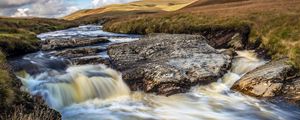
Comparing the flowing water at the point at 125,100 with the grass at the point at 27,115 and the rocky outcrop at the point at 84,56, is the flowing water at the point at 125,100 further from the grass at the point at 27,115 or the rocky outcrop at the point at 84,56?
the grass at the point at 27,115

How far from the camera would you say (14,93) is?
527 inches

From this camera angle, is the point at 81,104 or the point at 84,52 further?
the point at 84,52

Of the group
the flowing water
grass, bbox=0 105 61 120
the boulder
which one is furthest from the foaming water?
the boulder

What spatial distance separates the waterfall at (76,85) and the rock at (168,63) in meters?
0.79

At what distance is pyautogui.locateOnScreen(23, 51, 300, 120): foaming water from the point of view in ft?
57.1

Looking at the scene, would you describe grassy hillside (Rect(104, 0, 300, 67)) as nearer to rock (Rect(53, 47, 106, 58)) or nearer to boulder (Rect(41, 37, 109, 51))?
boulder (Rect(41, 37, 109, 51))

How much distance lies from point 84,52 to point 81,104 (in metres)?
9.22

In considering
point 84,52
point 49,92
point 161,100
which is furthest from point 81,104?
point 84,52

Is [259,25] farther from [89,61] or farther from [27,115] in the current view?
[27,115]

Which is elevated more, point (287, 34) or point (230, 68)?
point (287, 34)

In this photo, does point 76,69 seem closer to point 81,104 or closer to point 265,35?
point 81,104

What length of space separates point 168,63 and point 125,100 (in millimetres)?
4240

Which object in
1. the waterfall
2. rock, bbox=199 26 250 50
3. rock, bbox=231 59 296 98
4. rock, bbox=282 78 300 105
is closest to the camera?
rock, bbox=282 78 300 105

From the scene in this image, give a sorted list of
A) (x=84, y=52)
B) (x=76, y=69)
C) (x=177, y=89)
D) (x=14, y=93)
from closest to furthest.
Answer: (x=14, y=93), (x=177, y=89), (x=76, y=69), (x=84, y=52)
